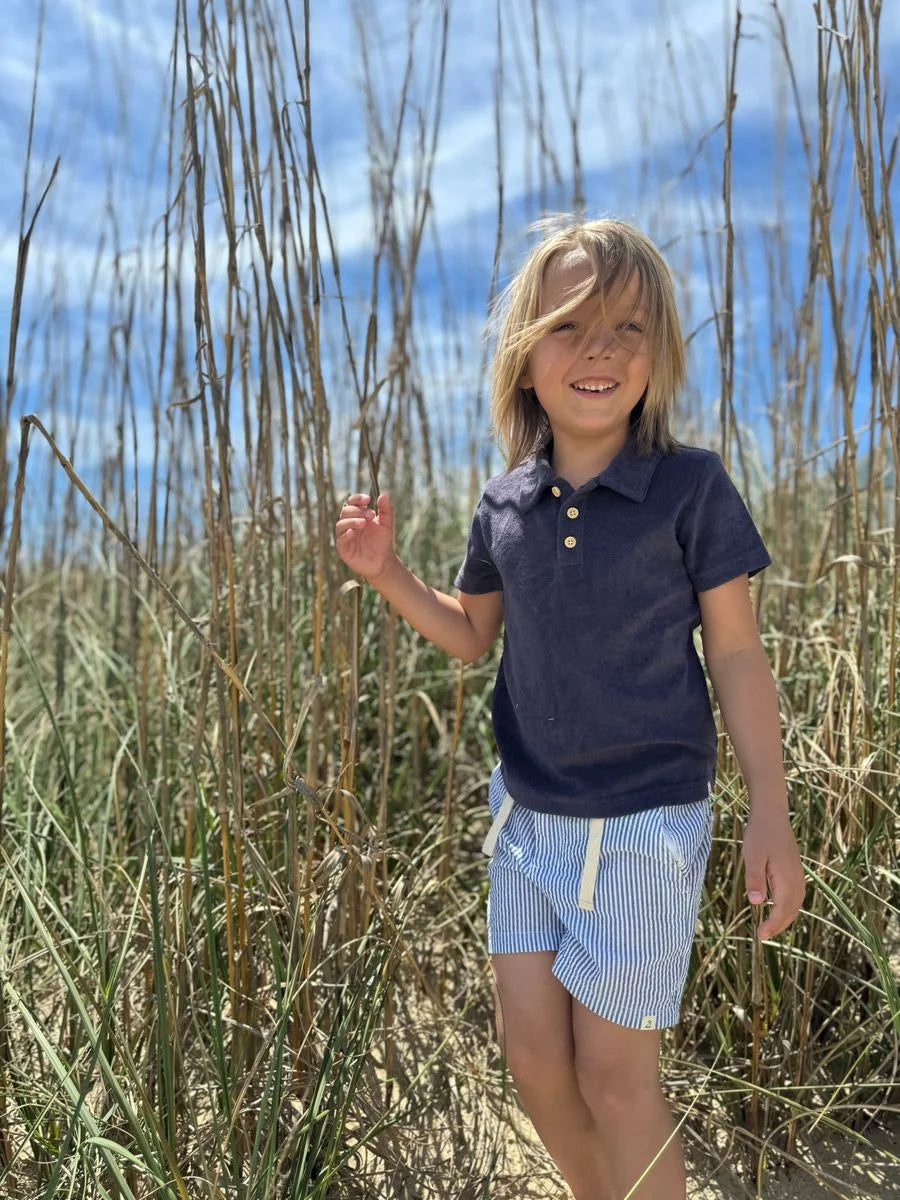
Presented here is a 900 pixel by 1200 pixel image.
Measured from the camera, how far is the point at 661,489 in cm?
102

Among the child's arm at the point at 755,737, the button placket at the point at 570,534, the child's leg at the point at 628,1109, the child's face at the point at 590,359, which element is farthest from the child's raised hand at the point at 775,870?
the child's face at the point at 590,359

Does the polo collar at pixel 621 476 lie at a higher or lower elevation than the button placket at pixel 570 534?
higher

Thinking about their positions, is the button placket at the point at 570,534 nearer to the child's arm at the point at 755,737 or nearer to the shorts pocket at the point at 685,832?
the child's arm at the point at 755,737

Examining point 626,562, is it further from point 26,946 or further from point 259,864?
point 26,946

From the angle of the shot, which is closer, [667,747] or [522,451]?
[667,747]

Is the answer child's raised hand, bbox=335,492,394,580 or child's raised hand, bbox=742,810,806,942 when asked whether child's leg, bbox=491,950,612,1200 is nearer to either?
child's raised hand, bbox=742,810,806,942

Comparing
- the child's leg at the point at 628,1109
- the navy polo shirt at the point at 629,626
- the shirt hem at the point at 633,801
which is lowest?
the child's leg at the point at 628,1109

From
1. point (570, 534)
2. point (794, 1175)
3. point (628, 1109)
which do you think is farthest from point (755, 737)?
point (794, 1175)

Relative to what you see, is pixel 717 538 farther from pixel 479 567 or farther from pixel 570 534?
pixel 479 567

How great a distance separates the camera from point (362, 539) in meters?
1.12

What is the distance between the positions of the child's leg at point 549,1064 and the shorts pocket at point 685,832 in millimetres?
163

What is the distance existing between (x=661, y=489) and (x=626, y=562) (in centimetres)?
8

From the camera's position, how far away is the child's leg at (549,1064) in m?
1.00

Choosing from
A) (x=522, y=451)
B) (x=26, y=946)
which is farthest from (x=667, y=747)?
(x=26, y=946)
